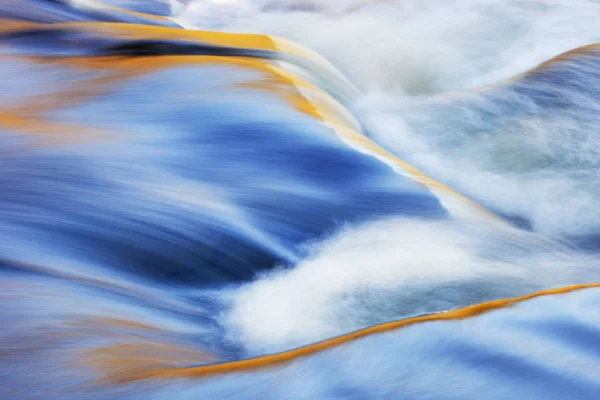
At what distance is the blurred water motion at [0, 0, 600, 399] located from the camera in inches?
35.6

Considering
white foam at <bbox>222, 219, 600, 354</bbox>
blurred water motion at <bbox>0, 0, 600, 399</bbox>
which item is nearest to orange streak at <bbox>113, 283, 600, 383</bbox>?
blurred water motion at <bbox>0, 0, 600, 399</bbox>

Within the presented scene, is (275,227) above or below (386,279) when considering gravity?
above

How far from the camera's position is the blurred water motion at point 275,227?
905 mm

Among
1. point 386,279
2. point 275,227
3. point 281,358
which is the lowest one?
point 281,358

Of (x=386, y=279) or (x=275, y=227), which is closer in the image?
(x=386, y=279)

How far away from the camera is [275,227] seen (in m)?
1.59

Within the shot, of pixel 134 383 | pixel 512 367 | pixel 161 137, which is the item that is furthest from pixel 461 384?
pixel 161 137

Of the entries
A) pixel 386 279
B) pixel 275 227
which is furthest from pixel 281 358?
pixel 275 227

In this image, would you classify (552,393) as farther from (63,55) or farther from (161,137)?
(63,55)

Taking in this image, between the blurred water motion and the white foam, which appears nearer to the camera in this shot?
the blurred water motion

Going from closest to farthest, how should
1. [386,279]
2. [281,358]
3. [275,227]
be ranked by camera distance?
[281,358] → [386,279] → [275,227]

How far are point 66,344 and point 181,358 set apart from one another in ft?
0.54

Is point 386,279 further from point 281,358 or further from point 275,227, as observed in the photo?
point 281,358

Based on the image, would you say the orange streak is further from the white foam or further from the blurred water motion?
the white foam
